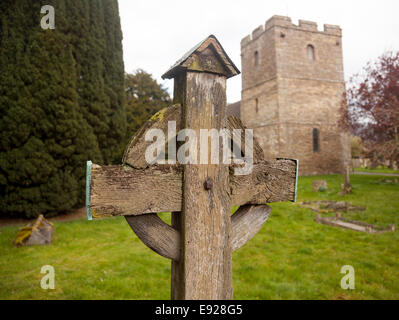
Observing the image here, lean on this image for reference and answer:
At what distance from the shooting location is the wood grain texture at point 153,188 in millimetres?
1272

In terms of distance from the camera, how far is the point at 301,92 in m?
21.1

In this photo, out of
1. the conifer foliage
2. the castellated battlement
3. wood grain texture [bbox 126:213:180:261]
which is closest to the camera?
wood grain texture [bbox 126:213:180:261]

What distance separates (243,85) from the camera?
2420cm

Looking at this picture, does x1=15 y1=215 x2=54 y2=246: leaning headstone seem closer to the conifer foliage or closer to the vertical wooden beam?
the conifer foliage

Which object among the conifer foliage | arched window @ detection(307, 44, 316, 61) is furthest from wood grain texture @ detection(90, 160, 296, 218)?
arched window @ detection(307, 44, 316, 61)

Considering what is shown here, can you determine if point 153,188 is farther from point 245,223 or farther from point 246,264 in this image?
point 246,264

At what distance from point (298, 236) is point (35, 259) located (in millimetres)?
5691

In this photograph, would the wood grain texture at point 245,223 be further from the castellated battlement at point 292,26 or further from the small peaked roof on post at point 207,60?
the castellated battlement at point 292,26

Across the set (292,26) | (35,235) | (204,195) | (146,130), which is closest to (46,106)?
(35,235)

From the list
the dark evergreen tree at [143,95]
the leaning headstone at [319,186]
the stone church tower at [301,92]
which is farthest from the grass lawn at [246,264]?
the stone church tower at [301,92]

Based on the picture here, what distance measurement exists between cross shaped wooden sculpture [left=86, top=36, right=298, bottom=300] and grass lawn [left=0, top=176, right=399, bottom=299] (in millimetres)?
2781

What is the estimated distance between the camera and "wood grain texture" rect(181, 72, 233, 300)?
1.44 metres
